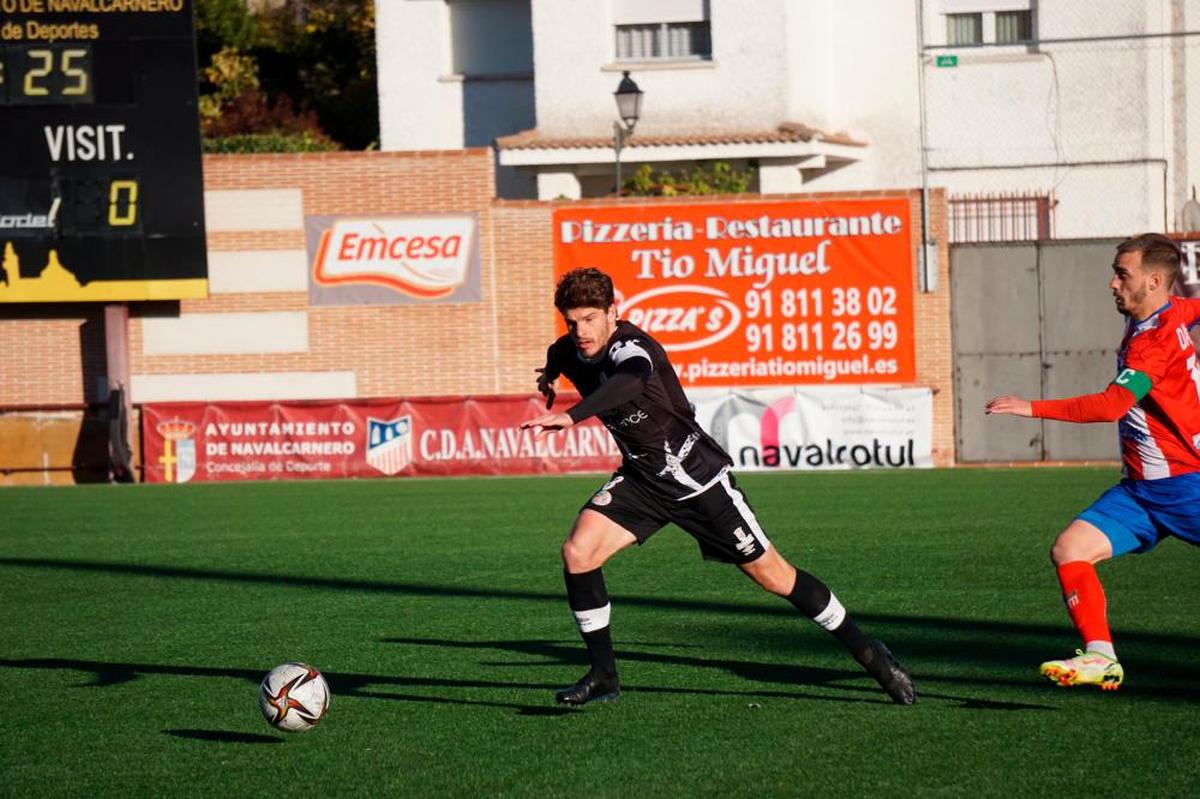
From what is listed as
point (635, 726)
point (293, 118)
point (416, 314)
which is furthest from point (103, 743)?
point (293, 118)

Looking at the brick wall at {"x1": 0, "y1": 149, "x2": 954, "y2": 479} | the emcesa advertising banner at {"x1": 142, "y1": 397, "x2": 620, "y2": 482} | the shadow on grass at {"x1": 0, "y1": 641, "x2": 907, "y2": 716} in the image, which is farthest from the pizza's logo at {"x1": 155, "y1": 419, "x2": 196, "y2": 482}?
the shadow on grass at {"x1": 0, "y1": 641, "x2": 907, "y2": 716}

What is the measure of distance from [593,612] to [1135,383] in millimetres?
2617

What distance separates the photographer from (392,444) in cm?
2486

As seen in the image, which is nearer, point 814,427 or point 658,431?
point 658,431

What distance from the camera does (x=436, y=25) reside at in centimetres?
3231

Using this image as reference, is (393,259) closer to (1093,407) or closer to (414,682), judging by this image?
(414,682)

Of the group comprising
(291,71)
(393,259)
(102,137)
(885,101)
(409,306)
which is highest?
(291,71)

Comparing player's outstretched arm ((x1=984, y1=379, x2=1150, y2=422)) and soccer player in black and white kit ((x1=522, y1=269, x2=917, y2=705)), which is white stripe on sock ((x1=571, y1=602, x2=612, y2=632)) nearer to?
soccer player in black and white kit ((x1=522, y1=269, x2=917, y2=705))

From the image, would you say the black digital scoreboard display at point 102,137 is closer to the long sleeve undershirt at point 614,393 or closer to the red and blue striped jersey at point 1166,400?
the long sleeve undershirt at point 614,393

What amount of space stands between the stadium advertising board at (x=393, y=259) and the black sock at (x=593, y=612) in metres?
19.3

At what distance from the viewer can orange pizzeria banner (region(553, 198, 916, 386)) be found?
26.1 metres

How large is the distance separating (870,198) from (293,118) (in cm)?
1725

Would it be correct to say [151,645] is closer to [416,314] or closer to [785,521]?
[785,521]

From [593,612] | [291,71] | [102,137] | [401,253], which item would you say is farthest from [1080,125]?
[593,612]
